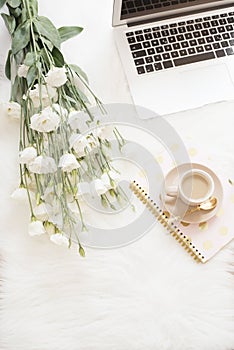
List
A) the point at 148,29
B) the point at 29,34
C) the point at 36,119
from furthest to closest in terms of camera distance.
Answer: the point at 148,29
the point at 29,34
the point at 36,119

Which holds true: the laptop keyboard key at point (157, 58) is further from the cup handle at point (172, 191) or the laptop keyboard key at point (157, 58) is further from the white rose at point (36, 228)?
the white rose at point (36, 228)

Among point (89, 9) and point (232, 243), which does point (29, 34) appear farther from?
point (232, 243)

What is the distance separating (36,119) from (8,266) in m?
0.28

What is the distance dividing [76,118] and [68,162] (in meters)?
0.10

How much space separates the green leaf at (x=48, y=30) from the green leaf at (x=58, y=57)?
11mm

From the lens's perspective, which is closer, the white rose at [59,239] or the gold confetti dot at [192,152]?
the white rose at [59,239]

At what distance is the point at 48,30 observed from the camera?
111 cm

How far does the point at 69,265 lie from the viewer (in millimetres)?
1044

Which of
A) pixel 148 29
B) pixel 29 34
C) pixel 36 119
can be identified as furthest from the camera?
pixel 148 29

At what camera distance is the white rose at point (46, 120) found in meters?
0.96

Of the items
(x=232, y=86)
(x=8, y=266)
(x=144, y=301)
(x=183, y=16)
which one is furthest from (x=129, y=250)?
(x=183, y=16)

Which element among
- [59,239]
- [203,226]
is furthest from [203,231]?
[59,239]

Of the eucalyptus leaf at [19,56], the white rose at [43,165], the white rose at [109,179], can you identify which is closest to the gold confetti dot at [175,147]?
the white rose at [109,179]

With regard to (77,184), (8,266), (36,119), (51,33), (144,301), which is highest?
(51,33)
